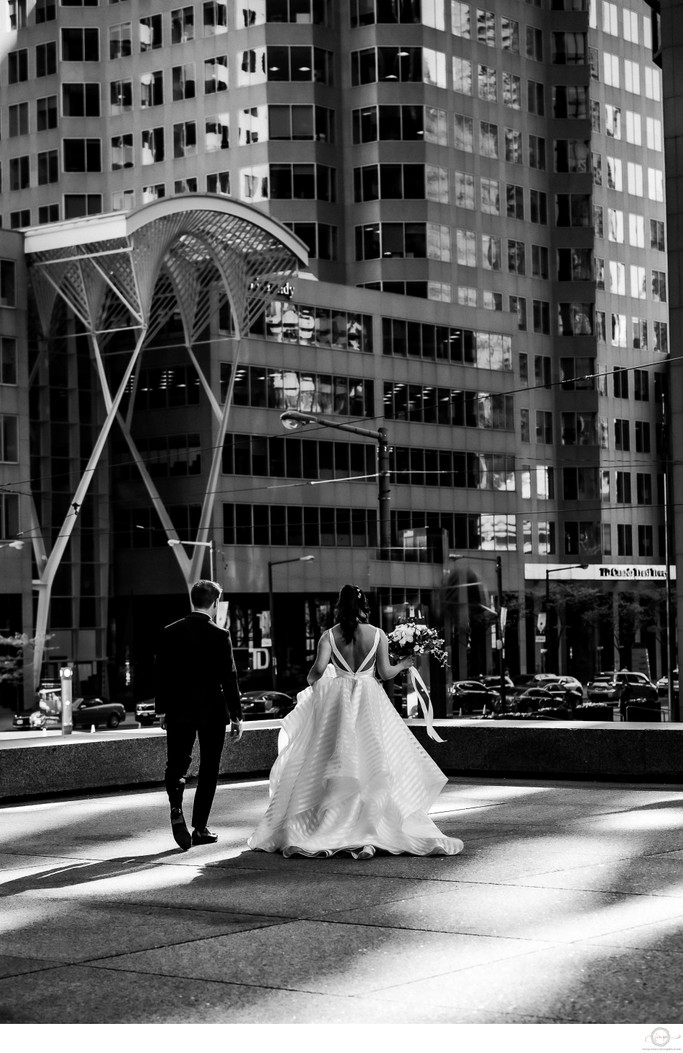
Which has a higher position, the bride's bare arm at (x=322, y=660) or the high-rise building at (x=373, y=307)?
the high-rise building at (x=373, y=307)

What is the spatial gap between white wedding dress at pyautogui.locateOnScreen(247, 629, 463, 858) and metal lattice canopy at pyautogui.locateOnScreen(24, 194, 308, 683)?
5386 cm

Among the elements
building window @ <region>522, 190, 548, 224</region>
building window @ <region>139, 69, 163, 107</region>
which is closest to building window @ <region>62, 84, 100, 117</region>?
building window @ <region>139, 69, 163, 107</region>

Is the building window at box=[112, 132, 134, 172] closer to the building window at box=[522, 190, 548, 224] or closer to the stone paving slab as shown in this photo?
the building window at box=[522, 190, 548, 224]

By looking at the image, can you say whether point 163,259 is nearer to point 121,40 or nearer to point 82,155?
point 82,155

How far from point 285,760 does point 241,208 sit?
5844 centimetres

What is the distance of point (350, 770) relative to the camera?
11.3 meters

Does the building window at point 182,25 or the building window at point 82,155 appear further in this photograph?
the building window at point 82,155

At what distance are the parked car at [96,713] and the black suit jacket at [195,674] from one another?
52.5 m

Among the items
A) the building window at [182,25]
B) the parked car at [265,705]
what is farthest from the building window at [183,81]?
the parked car at [265,705]

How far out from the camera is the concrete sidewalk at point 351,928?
6117mm

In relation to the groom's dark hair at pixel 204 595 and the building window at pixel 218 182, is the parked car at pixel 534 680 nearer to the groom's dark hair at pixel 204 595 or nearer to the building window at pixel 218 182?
the building window at pixel 218 182

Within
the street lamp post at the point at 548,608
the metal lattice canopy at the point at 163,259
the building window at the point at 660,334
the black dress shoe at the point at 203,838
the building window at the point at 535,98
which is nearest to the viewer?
the black dress shoe at the point at 203,838
